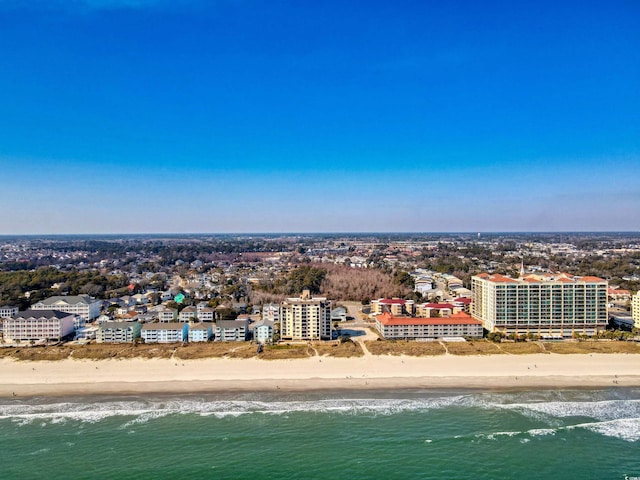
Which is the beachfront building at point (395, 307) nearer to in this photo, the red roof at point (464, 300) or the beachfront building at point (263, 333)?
the red roof at point (464, 300)

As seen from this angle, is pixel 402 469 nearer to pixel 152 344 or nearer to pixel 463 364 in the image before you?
pixel 463 364

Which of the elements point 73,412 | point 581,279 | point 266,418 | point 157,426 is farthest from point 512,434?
point 581,279

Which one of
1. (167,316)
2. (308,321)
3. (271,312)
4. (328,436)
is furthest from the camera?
(271,312)

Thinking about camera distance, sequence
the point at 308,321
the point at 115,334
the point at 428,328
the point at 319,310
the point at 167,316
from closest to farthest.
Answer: the point at 115,334 → the point at 319,310 → the point at 308,321 → the point at 428,328 → the point at 167,316

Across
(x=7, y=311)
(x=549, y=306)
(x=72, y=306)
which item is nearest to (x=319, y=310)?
(x=549, y=306)

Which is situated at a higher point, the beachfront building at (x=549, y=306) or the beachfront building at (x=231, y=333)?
the beachfront building at (x=549, y=306)

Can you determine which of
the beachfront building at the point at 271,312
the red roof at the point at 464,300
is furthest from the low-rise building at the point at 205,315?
the red roof at the point at 464,300

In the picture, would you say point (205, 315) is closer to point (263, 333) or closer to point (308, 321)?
point (263, 333)
